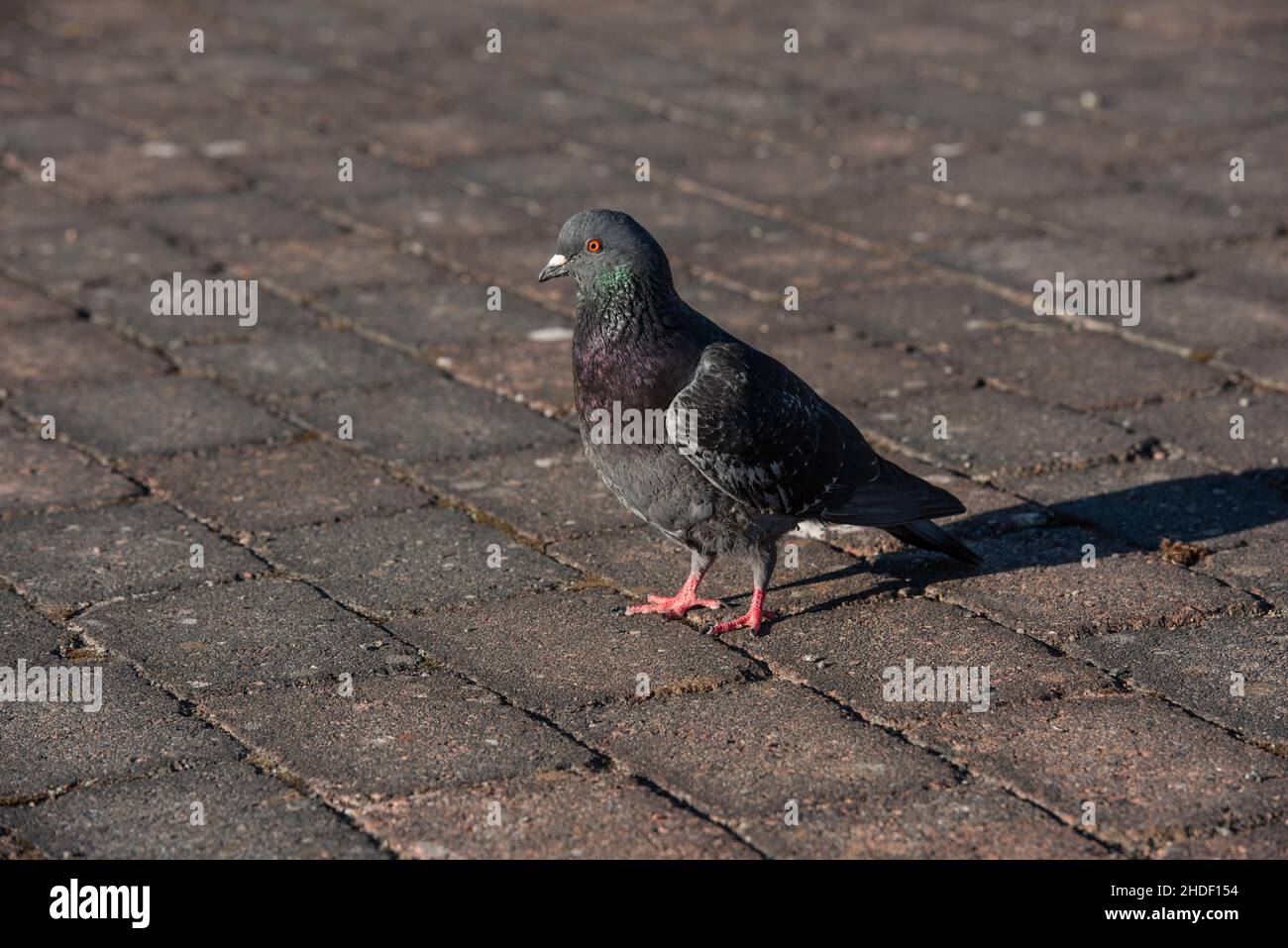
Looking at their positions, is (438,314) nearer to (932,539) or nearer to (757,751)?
(932,539)

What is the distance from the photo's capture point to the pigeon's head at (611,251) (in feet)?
15.8

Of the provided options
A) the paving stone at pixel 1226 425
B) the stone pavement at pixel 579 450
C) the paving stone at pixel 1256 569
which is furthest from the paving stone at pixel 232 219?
the paving stone at pixel 1256 569

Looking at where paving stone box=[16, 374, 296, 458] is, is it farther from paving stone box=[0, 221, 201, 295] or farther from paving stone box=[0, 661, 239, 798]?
paving stone box=[0, 661, 239, 798]

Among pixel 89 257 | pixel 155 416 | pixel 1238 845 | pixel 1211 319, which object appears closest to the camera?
pixel 1238 845

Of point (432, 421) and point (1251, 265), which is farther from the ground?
point (1251, 265)

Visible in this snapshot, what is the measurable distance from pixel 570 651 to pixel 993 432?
2178mm

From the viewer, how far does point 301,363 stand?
22.9 feet

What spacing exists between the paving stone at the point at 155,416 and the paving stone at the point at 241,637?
48.2 inches

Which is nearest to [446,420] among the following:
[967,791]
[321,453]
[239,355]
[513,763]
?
[321,453]

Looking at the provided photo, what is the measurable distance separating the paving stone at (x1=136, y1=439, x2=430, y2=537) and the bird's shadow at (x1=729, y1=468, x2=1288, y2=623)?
4.57 feet

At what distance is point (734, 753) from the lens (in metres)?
4.29

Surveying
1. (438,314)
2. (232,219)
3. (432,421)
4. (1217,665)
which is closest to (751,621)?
(1217,665)

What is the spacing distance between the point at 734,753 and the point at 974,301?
12.4 feet
